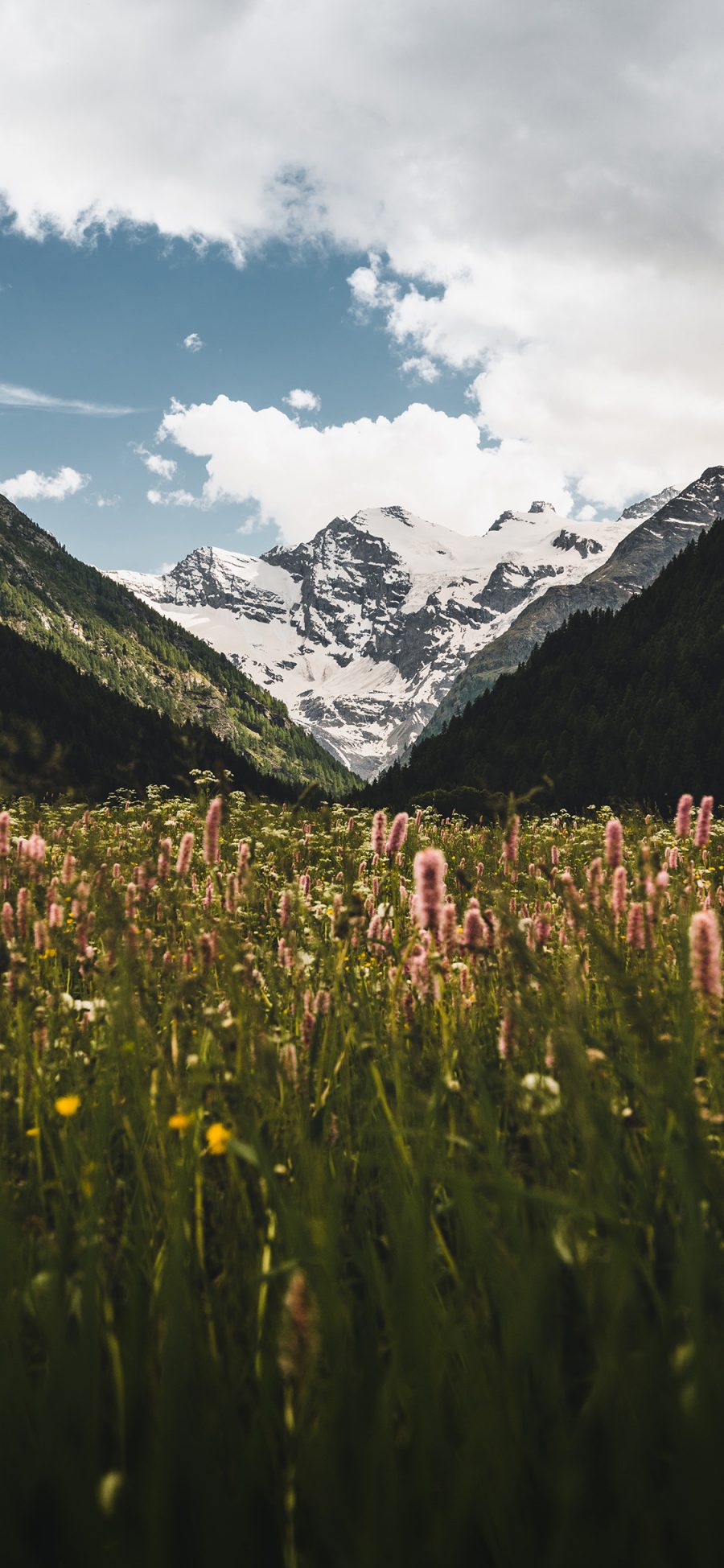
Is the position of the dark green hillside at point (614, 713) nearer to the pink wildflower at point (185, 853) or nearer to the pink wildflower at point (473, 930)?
the pink wildflower at point (185, 853)

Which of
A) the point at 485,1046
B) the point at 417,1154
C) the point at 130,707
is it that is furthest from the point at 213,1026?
the point at 130,707

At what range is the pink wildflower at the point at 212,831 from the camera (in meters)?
3.54

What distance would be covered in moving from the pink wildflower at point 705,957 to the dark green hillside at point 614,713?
145ft

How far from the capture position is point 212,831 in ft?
12.1

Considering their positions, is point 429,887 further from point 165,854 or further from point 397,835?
point 165,854

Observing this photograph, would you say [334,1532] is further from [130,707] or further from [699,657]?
[130,707]

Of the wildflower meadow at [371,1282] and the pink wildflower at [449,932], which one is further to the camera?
the pink wildflower at [449,932]

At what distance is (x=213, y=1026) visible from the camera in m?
2.71

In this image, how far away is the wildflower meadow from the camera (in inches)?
A: 48.0

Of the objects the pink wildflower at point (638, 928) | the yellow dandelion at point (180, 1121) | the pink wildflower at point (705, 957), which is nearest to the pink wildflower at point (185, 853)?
the yellow dandelion at point (180, 1121)

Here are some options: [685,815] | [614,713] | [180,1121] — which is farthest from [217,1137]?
[614,713]

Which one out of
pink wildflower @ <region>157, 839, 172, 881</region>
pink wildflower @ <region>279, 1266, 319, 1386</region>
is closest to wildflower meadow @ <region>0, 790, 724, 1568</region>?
pink wildflower @ <region>279, 1266, 319, 1386</region>

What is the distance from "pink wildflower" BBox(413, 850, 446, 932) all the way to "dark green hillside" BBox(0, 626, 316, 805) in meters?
52.8

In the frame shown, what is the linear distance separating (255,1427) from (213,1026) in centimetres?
140
